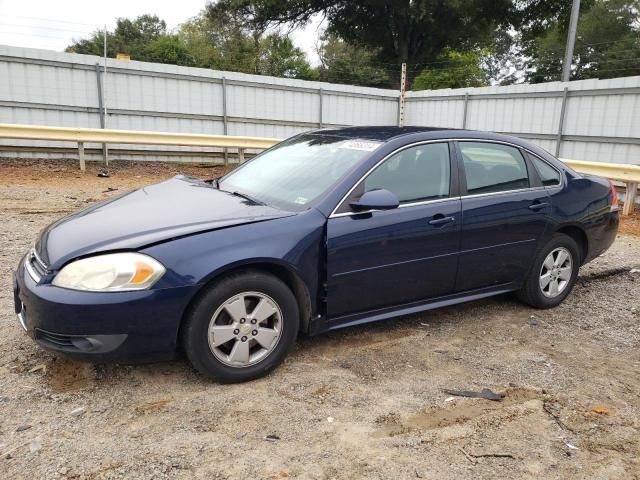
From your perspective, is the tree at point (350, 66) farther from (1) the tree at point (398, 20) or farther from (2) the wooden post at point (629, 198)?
(2) the wooden post at point (629, 198)

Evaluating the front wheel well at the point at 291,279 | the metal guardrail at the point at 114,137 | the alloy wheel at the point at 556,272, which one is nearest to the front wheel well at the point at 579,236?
the alloy wheel at the point at 556,272

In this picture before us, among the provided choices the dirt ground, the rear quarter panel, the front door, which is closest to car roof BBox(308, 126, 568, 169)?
the front door

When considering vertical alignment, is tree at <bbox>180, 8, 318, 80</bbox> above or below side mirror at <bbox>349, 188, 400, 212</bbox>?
above

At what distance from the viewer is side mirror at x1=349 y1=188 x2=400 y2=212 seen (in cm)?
346

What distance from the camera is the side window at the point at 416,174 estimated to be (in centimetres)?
375

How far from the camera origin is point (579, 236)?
16.0ft

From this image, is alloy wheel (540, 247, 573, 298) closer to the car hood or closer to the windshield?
the windshield

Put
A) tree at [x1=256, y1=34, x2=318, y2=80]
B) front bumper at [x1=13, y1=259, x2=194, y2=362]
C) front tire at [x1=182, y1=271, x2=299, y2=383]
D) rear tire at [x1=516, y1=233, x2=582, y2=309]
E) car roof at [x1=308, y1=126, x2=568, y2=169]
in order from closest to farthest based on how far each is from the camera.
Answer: front bumper at [x1=13, y1=259, x2=194, y2=362] < front tire at [x1=182, y1=271, x2=299, y2=383] < car roof at [x1=308, y1=126, x2=568, y2=169] < rear tire at [x1=516, y1=233, x2=582, y2=309] < tree at [x1=256, y1=34, x2=318, y2=80]

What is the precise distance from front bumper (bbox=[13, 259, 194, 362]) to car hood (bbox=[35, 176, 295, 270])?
250 mm

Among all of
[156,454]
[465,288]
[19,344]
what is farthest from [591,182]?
[19,344]

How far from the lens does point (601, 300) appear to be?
199 inches

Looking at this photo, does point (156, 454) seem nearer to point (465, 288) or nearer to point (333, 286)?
point (333, 286)

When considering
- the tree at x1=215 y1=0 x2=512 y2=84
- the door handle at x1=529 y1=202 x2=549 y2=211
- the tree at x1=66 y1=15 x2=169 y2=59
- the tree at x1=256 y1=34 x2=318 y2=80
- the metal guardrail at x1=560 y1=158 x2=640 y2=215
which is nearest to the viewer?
the door handle at x1=529 y1=202 x2=549 y2=211

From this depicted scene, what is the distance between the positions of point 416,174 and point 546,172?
1.46m
